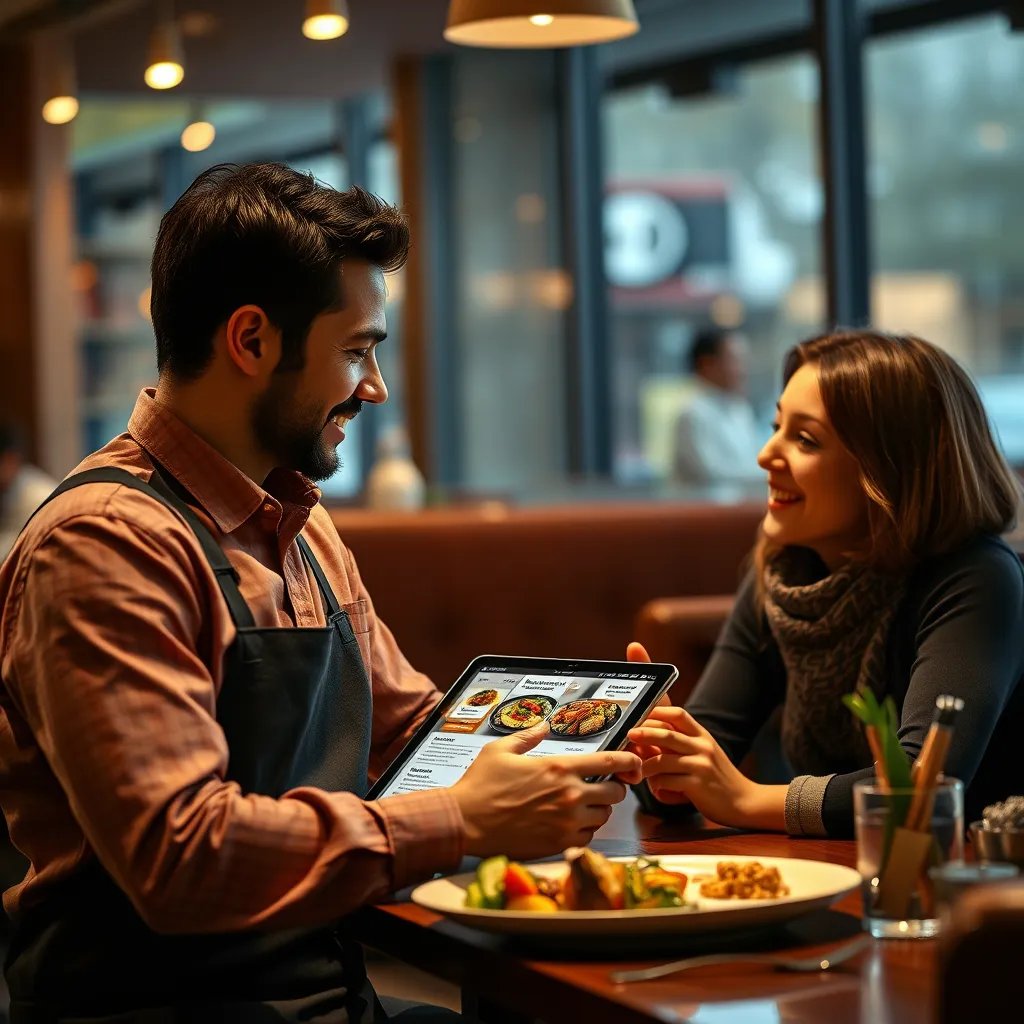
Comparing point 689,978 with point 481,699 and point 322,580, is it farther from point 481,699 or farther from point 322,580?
point 322,580

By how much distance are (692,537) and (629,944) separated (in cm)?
237

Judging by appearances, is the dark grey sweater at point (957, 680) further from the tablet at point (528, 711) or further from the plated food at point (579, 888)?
the plated food at point (579, 888)

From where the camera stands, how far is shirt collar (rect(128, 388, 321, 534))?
165 centimetres

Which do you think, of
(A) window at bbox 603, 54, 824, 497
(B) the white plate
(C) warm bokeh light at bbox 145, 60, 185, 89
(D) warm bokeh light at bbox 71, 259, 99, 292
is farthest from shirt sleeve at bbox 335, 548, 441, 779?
(D) warm bokeh light at bbox 71, 259, 99, 292

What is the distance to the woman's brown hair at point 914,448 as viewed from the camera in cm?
194

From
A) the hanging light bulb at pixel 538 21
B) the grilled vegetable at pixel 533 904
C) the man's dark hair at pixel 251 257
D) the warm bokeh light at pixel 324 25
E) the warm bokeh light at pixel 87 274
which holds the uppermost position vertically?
the warm bokeh light at pixel 324 25

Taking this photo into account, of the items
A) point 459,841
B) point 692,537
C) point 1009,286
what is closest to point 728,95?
point 1009,286

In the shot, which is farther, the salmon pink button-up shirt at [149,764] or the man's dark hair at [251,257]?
the man's dark hair at [251,257]

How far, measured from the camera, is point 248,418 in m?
1.68

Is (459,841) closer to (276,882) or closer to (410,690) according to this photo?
(276,882)

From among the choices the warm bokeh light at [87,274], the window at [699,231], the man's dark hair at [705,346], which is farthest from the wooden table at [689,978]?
the warm bokeh light at [87,274]

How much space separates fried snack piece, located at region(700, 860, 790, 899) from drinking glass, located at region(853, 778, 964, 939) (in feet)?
0.28

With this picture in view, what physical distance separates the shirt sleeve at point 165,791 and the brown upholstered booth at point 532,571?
6.49ft

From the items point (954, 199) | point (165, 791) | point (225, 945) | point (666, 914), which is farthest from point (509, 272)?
point (666, 914)
